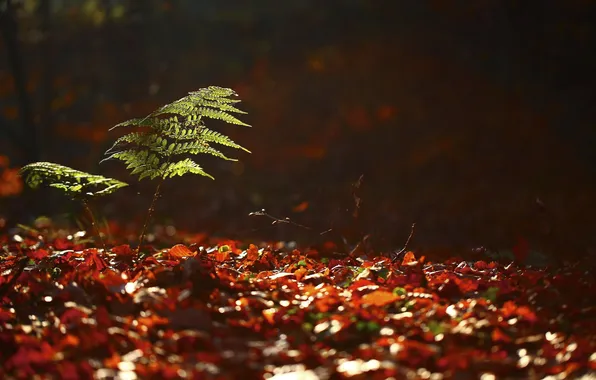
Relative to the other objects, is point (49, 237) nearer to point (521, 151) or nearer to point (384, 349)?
point (384, 349)

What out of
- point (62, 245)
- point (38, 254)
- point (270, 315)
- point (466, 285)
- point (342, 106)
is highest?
point (342, 106)

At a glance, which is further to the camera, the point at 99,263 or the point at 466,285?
the point at 99,263

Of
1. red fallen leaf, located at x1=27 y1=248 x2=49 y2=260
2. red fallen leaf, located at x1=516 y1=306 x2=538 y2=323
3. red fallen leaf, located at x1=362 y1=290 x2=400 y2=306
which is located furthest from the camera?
red fallen leaf, located at x1=27 y1=248 x2=49 y2=260

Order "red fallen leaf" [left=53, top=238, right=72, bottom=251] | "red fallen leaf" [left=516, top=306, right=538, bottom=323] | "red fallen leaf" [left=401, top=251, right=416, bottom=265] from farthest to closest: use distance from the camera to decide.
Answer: "red fallen leaf" [left=53, top=238, right=72, bottom=251] < "red fallen leaf" [left=401, top=251, right=416, bottom=265] < "red fallen leaf" [left=516, top=306, right=538, bottom=323]

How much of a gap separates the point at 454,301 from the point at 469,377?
953mm

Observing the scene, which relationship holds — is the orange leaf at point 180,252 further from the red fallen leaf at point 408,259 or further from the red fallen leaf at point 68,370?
the red fallen leaf at point 68,370

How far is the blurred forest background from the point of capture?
969cm

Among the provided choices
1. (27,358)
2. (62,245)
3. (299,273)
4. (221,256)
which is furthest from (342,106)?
(27,358)

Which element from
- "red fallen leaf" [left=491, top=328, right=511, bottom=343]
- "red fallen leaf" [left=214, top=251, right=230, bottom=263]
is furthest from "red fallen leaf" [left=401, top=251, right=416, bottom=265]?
"red fallen leaf" [left=491, top=328, right=511, bottom=343]

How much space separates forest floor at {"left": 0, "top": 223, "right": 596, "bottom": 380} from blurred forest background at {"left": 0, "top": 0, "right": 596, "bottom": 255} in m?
3.55

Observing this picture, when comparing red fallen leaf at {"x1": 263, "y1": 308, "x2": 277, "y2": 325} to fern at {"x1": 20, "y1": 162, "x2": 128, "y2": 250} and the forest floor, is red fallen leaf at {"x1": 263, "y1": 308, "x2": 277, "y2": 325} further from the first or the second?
fern at {"x1": 20, "y1": 162, "x2": 128, "y2": 250}

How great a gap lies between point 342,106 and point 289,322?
11007 mm

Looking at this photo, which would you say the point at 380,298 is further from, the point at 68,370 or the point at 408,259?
the point at 68,370

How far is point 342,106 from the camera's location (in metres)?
14.1
